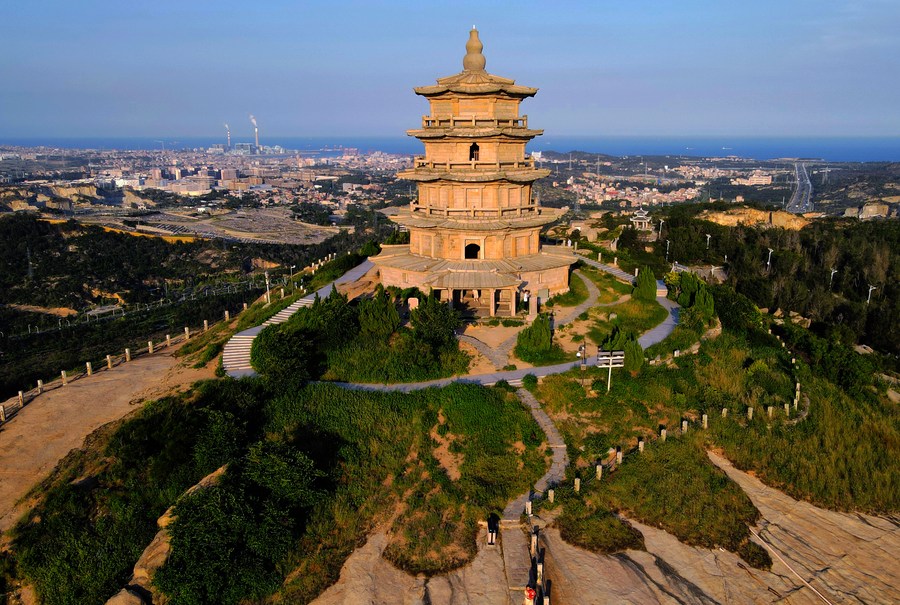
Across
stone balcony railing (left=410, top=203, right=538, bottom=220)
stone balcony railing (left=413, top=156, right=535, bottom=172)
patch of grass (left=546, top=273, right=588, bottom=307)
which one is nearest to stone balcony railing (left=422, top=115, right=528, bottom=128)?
stone balcony railing (left=413, top=156, right=535, bottom=172)

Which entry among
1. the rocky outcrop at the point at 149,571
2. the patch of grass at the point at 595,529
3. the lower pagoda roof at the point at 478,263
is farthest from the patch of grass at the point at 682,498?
the lower pagoda roof at the point at 478,263

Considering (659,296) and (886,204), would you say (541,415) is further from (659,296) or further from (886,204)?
(886,204)

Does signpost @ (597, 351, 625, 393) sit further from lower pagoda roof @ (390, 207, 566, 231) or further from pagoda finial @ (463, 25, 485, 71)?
pagoda finial @ (463, 25, 485, 71)

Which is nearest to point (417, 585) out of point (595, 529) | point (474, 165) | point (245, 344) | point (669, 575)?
point (595, 529)

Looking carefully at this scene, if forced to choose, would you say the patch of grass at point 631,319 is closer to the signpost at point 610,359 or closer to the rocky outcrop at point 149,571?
the signpost at point 610,359

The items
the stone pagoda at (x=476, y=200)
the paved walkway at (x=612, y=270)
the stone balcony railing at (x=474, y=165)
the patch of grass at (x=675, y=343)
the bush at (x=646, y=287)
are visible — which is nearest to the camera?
the patch of grass at (x=675, y=343)

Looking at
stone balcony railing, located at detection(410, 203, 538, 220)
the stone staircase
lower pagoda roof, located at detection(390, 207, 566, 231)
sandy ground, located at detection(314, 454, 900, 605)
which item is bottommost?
sandy ground, located at detection(314, 454, 900, 605)
